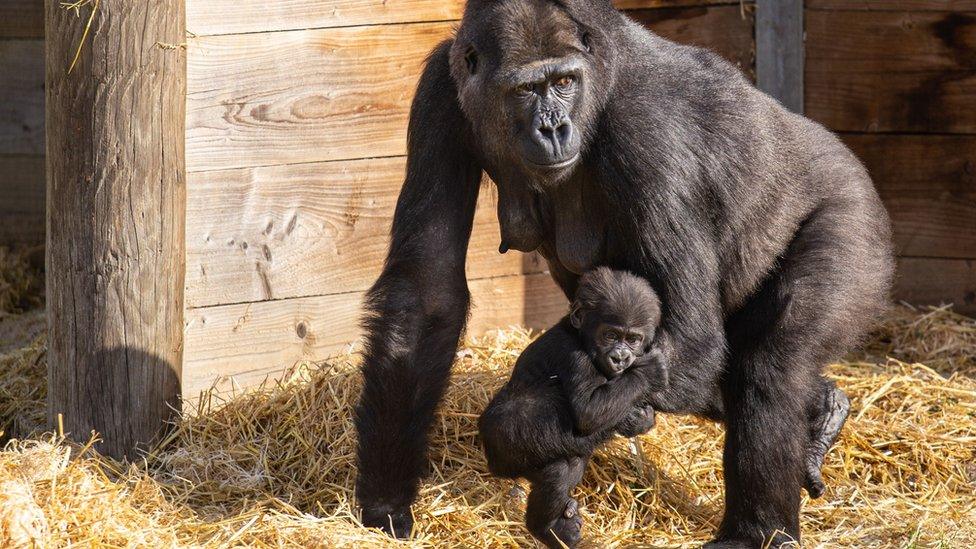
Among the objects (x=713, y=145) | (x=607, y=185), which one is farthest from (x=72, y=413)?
(x=713, y=145)

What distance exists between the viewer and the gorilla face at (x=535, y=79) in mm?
3740

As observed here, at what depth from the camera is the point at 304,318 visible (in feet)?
17.0

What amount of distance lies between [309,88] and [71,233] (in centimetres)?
115

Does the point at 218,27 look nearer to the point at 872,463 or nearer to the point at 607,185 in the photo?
the point at 607,185

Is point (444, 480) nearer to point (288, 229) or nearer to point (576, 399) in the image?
point (576, 399)

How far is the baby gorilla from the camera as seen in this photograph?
3.77 m

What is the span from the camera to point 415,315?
13.4ft

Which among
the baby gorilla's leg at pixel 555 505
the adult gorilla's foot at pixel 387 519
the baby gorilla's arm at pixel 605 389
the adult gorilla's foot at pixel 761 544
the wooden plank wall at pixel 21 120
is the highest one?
the wooden plank wall at pixel 21 120

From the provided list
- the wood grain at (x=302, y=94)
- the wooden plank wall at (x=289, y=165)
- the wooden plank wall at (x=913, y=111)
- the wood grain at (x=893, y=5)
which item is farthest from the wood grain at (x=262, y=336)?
the wood grain at (x=893, y=5)

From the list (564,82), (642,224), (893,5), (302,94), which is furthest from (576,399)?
(893,5)

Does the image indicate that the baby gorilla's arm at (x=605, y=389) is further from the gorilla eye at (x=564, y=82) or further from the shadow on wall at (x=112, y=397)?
the shadow on wall at (x=112, y=397)

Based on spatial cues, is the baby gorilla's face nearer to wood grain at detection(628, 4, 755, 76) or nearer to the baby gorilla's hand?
the baby gorilla's hand

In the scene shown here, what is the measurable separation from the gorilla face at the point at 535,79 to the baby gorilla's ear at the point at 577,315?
0.41 m

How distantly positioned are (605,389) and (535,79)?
3.21ft
